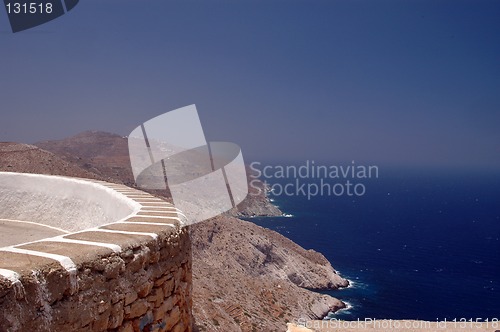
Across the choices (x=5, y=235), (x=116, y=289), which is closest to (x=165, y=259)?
(x=116, y=289)

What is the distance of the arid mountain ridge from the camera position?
2567 cm

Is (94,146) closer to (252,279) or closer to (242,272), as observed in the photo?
(242,272)

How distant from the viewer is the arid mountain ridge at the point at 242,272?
25672 millimetres

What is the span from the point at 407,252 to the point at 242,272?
4321 centimetres

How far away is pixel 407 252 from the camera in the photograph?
7662 cm

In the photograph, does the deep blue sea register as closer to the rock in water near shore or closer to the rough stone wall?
the rock in water near shore

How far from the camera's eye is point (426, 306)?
165ft

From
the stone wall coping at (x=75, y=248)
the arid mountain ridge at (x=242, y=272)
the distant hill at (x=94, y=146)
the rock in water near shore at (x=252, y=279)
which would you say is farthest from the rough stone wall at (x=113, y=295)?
the distant hill at (x=94, y=146)

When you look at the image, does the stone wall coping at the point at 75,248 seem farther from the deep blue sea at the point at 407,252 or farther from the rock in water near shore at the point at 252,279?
the deep blue sea at the point at 407,252

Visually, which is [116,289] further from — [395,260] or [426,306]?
[395,260]

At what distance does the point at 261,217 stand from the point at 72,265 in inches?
4078

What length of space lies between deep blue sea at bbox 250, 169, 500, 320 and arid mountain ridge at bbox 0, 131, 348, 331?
490 centimetres

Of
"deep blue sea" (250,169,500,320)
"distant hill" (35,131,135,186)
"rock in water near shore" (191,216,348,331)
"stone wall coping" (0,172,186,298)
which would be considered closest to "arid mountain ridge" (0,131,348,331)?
"rock in water near shore" (191,216,348,331)

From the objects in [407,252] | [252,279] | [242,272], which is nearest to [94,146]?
[242,272]
